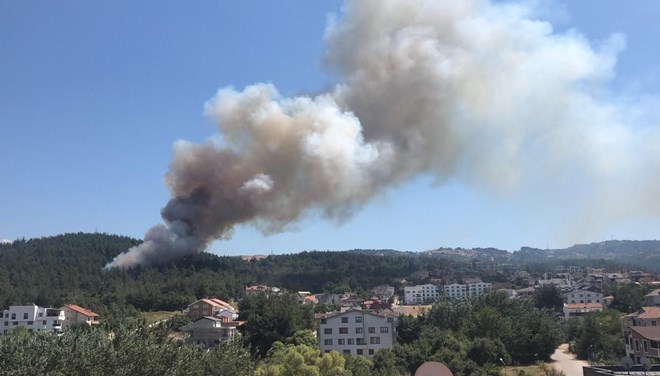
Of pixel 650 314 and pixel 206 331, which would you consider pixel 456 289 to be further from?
pixel 206 331

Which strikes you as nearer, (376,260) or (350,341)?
(350,341)

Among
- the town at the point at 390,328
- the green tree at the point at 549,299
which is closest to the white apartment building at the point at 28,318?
the town at the point at 390,328

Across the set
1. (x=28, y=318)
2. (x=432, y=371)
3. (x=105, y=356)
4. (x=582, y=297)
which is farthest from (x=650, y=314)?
(x=28, y=318)

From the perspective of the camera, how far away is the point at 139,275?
3125 inches

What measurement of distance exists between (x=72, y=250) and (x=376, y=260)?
79.1 metres

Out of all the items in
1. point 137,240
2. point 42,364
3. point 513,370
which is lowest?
point 513,370

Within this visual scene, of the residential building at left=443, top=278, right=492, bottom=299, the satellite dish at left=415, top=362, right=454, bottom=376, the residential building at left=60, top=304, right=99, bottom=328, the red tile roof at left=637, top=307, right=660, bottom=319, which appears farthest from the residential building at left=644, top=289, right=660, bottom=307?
the residential building at left=60, top=304, right=99, bottom=328

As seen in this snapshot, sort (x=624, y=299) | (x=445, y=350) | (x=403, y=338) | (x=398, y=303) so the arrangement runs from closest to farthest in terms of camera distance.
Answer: (x=445, y=350) → (x=403, y=338) → (x=624, y=299) → (x=398, y=303)

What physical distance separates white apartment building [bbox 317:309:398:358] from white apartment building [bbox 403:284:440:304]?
66.9 metres

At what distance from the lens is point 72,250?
383ft

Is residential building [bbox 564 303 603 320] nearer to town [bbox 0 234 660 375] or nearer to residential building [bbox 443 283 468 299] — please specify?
town [bbox 0 234 660 375]

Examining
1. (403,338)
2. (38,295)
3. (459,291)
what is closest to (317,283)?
(459,291)

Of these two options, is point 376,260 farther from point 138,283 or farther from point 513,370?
point 513,370

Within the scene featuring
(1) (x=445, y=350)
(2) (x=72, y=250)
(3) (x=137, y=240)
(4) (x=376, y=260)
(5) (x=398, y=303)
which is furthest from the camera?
(4) (x=376, y=260)
